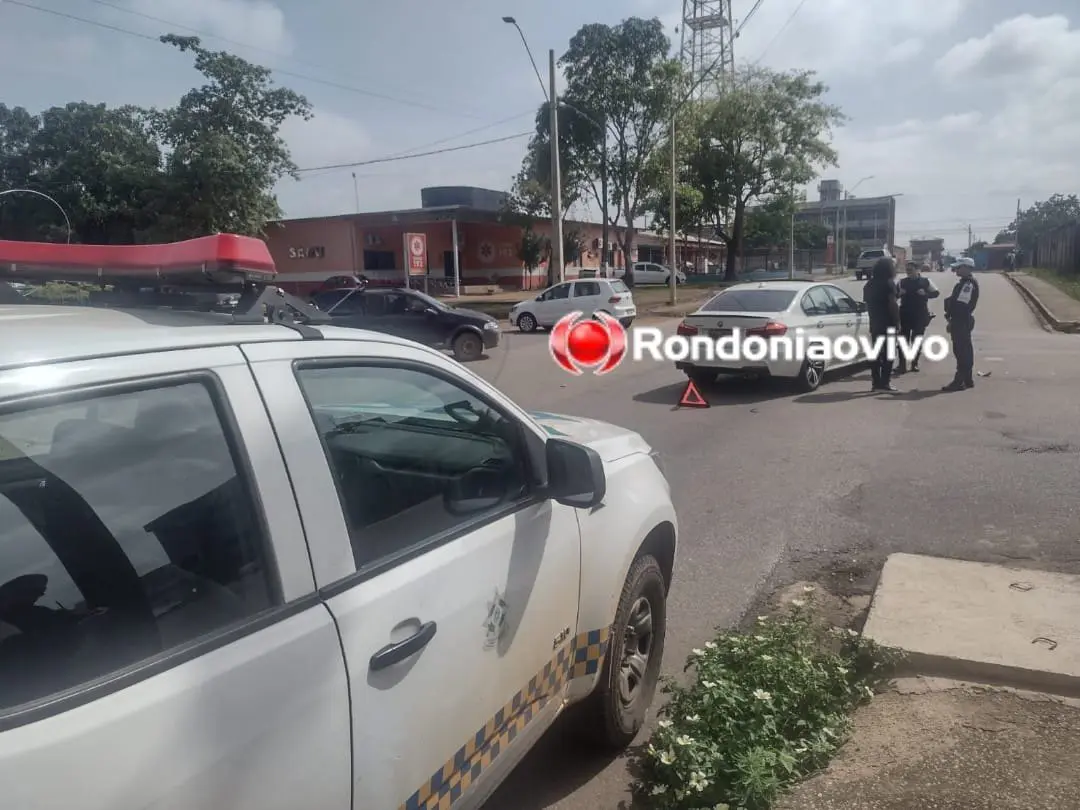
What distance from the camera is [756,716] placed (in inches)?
133

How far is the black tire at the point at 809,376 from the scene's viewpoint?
12.1m

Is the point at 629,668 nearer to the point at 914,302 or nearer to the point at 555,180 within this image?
the point at 914,302

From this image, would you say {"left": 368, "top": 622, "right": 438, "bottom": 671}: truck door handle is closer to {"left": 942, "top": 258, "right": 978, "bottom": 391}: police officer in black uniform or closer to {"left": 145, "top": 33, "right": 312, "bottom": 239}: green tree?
{"left": 942, "top": 258, "right": 978, "bottom": 391}: police officer in black uniform

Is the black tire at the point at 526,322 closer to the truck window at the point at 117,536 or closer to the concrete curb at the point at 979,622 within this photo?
the concrete curb at the point at 979,622

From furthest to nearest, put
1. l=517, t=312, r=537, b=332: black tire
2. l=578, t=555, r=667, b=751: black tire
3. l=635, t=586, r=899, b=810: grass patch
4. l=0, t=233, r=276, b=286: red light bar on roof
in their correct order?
l=517, t=312, r=537, b=332: black tire, l=578, t=555, r=667, b=751: black tire, l=635, t=586, r=899, b=810: grass patch, l=0, t=233, r=276, b=286: red light bar on roof

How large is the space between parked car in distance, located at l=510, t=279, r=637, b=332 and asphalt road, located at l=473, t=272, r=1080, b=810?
1207cm

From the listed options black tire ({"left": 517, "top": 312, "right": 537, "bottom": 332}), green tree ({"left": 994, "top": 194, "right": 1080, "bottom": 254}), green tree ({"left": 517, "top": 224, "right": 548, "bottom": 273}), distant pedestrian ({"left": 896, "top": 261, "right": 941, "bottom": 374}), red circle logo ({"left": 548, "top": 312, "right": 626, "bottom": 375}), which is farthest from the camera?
green tree ({"left": 994, "top": 194, "right": 1080, "bottom": 254})

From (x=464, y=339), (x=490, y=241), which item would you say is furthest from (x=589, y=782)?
(x=490, y=241)

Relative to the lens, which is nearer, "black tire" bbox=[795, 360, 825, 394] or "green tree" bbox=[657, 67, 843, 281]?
"black tire" bbox=[795, 360, 825, 394]

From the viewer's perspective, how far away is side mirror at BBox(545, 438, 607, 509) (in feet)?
8.84

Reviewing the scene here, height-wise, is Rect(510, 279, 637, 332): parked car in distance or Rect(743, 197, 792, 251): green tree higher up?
Rect(743, 197, 792, 251): green tree

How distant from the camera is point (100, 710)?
1424 mm

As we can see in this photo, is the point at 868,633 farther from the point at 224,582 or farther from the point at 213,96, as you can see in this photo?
the point at 213,96

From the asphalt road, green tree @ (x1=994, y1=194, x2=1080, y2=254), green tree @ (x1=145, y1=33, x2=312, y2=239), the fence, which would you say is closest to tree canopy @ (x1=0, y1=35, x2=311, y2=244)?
green tree @ (x1=145, y1=33, x2=312, y2=239)
